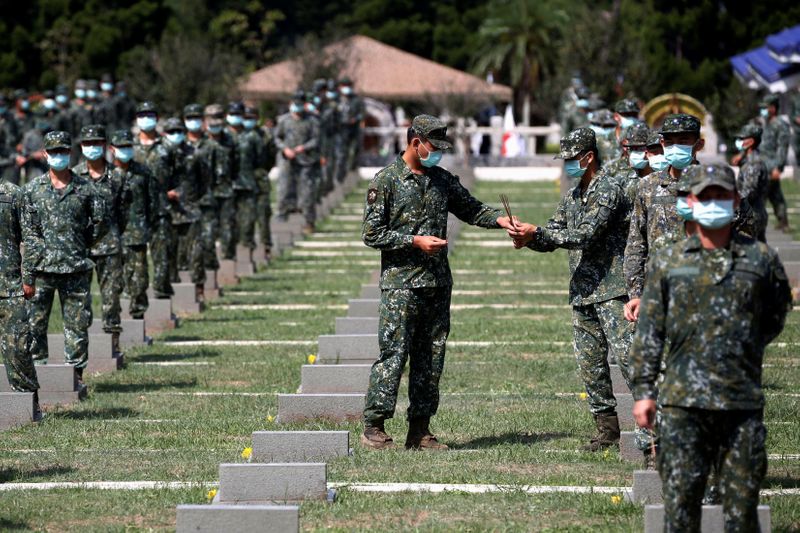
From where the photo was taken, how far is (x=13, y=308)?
14.5 m

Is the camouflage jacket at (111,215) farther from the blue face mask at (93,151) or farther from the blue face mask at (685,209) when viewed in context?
the blue face mask at (685,209)

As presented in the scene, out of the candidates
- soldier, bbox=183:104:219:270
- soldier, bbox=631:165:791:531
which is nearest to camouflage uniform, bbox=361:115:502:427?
soldier, bbox=631:165:791:531

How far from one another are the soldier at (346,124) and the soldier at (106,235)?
19511 millimetres

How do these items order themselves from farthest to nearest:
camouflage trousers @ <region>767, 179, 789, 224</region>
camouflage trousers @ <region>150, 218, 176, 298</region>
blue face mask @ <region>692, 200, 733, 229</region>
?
1. camouflage trousers @ <region>767, 179, 789, 224</region>
2. camouflage trousers @ <region>150, 218, 176, 298</region>
3. blue face mask @ <region>692, 200, 733, 229</region>

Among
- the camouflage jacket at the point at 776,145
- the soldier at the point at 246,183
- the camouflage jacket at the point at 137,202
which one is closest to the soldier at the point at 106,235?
the camouflage jacket at the point at 137,202

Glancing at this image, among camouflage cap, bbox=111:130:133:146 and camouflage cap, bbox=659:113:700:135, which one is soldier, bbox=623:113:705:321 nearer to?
camouflage cap, bbox=659:113:700:135

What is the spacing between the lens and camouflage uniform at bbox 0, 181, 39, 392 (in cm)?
1434

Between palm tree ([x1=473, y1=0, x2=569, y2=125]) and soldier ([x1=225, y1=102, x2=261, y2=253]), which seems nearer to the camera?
soldier ([x1=225, y1=102, x2=261, y2=253])

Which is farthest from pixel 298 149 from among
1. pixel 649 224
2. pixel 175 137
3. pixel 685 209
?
pixel 685 209

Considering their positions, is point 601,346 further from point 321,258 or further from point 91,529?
point 321,258

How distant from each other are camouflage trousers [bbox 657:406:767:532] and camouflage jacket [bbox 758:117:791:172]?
20.2 meters

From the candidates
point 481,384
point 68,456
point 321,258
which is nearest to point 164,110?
point 321,258

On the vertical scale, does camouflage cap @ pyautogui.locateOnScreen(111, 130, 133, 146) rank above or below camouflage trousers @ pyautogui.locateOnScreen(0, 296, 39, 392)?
above

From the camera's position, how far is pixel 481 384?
16.2 meters
